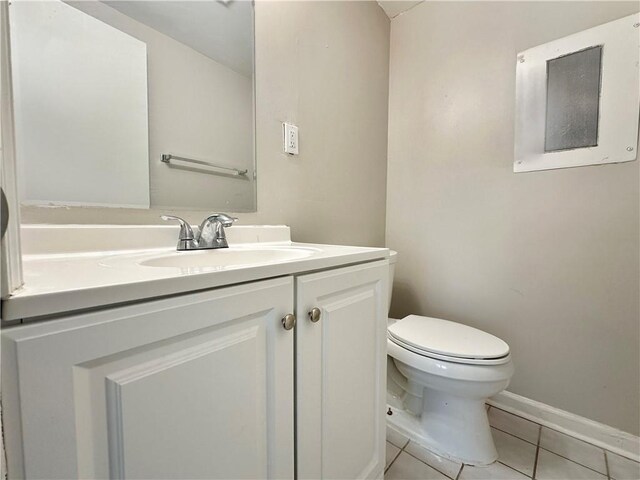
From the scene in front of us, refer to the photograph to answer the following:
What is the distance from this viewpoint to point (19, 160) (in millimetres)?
618

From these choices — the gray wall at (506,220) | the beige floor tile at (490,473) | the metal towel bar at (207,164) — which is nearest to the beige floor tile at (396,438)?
the beige floor tile at (490,473)

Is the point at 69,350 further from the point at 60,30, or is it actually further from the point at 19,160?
the point at 60,30

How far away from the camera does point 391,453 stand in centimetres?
105

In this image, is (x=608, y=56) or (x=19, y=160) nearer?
(x=19, y=160)

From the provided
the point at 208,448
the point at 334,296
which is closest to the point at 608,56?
the point at 334,296

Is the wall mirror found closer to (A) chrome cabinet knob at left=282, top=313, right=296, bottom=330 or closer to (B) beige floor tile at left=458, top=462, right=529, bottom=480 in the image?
(A) chrome cabinet knob at left=282, top=313, right=296, bottom=330

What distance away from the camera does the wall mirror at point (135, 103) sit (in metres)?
0.65

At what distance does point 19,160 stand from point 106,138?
0.18 m

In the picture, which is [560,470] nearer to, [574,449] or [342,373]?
[574,449]

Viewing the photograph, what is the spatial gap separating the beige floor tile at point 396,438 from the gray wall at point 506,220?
0.60 metres

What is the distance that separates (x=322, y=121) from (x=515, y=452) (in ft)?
5.10

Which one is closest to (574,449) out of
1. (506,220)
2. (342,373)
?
(506,220)

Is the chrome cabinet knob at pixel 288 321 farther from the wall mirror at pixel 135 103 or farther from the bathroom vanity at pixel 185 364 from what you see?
the wall mirror at pixel 135 103

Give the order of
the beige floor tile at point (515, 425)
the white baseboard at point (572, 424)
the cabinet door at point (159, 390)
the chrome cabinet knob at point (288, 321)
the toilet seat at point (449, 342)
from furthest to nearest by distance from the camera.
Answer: the beige floor tile at point (515, 425) → the white baseboard at point (572, 424) → the toilet seat at point (449, 342) → the chrome cabinet knob at point (288, 321) → the cabinet door at point (159, 390)
